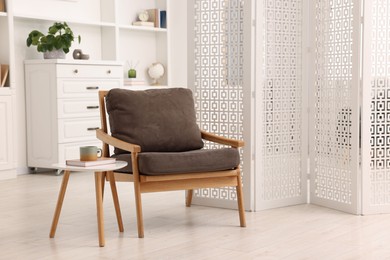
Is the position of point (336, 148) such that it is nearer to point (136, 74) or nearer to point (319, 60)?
point (319, 60)

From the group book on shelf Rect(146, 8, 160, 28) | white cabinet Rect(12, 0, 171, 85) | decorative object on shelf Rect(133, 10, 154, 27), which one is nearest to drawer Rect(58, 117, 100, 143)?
white cabinet Rect(12, 0, 171, 85)

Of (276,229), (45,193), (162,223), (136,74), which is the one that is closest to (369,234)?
(276,229)

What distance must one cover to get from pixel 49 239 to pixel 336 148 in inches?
78.3

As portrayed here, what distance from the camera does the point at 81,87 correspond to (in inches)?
255

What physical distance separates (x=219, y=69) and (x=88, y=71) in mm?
2235

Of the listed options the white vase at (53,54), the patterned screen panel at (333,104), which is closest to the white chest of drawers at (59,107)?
the white vase at (53,54)

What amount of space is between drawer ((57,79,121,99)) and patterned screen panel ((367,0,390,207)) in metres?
3.04

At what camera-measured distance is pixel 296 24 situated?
4691 mm

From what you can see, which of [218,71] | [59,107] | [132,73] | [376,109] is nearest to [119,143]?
[218,71]

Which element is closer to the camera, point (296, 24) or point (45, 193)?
point (296, 24)

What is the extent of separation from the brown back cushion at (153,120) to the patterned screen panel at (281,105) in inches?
21.1

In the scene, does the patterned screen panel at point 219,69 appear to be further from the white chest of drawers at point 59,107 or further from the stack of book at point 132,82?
the stack of book at point 132,82

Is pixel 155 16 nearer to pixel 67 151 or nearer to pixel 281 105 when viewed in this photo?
pixel 67 151

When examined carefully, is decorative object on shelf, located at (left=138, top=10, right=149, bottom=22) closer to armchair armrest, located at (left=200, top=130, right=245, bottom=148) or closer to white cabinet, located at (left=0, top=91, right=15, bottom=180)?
white cabinet, located at (left=0, top=91, right=15, bottom=180)
